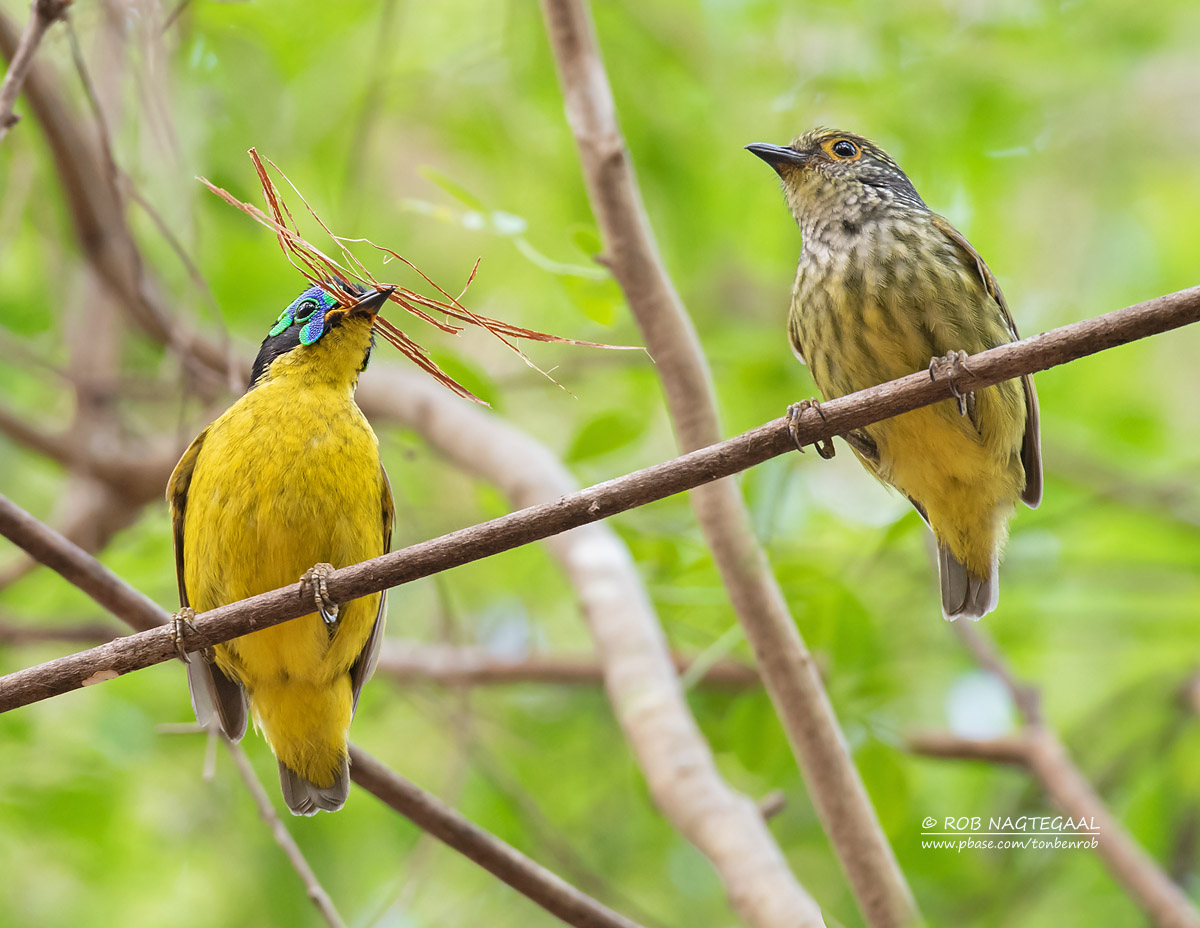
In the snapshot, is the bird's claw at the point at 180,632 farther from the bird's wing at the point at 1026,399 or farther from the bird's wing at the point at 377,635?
the bird's wing at the point at 1026,399

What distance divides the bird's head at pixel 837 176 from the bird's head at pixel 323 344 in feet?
4.79

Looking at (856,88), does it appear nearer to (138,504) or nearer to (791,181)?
(791,181)

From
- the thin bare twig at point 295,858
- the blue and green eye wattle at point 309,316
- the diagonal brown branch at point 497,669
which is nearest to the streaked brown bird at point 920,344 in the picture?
the diagonal brown branch at point 497,669

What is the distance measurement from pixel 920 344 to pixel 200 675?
2.21 m

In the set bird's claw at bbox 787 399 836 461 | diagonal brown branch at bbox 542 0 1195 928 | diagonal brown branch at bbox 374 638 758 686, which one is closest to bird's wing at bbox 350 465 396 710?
diagonal brown branch at bbox 542 0 1195 928

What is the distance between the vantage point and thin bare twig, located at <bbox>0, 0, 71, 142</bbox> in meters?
2.62

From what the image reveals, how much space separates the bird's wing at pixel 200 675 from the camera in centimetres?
345

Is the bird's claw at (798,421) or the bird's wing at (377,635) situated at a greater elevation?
the bird's claw at (798,421)

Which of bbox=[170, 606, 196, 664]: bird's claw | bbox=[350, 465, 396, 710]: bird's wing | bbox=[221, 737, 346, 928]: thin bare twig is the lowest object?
bbox=[221, 737, 346, 928]: thin bare twig

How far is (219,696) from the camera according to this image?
12.1 feet

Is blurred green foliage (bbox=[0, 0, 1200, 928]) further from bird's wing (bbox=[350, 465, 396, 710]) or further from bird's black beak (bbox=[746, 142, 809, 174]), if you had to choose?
bird's black beak (bbox=[746, 142, 809, 174])

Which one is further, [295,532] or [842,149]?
[842,149]

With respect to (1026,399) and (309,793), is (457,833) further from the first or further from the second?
(1026,399)

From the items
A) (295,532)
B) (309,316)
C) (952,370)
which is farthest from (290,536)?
(952,370)
